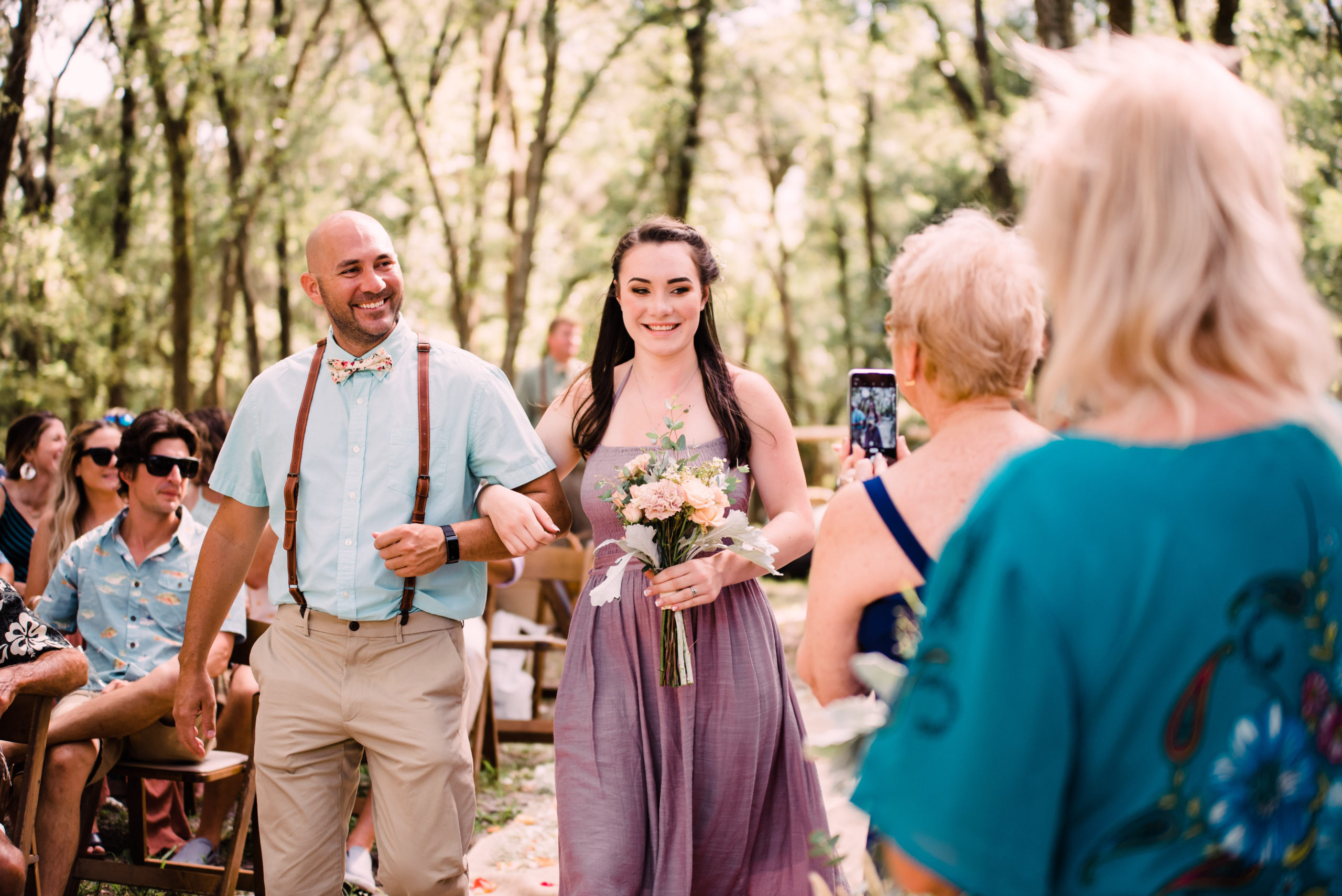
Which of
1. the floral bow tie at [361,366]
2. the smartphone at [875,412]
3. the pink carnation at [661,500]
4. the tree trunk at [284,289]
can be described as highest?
the tree trunk at [284,289]

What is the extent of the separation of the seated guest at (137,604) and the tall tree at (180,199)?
28.4 feet

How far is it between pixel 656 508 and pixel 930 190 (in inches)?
770

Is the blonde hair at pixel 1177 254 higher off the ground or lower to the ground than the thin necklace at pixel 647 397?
higher

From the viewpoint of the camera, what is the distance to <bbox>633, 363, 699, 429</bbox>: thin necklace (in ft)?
12.5

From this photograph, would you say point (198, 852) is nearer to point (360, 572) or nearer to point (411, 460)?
point (360, 572)

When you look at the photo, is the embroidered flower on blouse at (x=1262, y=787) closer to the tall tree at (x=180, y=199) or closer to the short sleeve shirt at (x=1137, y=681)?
the short sleeve shirt at (x=1137, y=681)

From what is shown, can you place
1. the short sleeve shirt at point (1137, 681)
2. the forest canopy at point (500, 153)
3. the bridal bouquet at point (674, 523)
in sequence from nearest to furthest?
1. the short sleeve shirt at point (1137, 681)
2. the bridal bouquet at point (674, 523)
3. the forest canopy at point (500, 153)

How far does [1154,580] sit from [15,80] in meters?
10.0

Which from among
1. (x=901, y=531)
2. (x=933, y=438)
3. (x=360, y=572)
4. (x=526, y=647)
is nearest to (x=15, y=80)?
(x=526, y=647)

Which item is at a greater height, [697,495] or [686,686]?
[697,495]

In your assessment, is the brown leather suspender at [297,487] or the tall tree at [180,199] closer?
the brown leather suspender at [297,487]

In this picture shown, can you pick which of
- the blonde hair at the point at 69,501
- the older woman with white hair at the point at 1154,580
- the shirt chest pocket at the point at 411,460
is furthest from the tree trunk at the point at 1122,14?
the older woman with white hair at the point at 1154,580

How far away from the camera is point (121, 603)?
5023 mm

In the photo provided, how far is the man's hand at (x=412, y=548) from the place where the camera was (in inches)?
129
